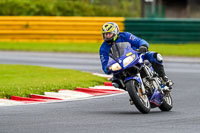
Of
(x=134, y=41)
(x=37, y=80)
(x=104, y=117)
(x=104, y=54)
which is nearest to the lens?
(x=104, y=117)

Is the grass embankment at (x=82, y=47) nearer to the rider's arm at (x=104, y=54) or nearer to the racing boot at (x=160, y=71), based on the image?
the racing boot at (x=160, y=71)

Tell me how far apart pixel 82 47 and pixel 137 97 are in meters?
16.9

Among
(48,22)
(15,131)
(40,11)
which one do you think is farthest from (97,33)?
(15,131)

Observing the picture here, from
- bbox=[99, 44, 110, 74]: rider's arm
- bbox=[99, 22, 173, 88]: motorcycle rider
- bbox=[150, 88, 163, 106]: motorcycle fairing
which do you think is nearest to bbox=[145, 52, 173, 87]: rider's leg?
bbox=[99, 22, 173, 88]: motorcycle rider

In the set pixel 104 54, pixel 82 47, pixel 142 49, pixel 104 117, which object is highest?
pixel 142 49

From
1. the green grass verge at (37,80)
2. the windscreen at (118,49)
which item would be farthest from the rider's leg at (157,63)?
the green grass verge at (37,80)

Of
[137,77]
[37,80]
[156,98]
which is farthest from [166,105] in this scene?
[37,80]

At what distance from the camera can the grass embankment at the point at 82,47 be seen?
2422 centimetres

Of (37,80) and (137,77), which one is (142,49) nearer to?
(137,77)

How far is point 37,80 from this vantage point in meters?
14.0

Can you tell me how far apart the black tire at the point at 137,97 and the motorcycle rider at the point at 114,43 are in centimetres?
30

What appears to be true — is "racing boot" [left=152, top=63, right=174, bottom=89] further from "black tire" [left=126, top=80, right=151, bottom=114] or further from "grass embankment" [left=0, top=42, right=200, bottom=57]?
"grass embankment" [left=0, top=42, right=200, bottom=57]

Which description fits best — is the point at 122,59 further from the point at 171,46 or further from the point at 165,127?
the point at 171,46

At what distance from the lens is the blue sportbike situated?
31.1 ft
